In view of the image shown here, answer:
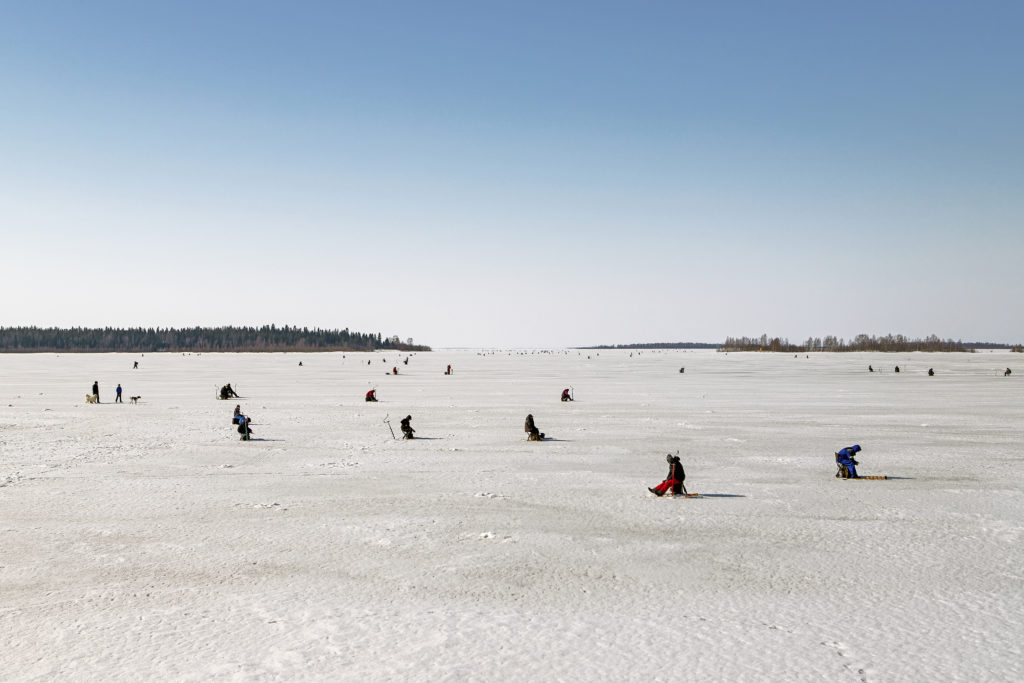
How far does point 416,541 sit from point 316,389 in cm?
4024

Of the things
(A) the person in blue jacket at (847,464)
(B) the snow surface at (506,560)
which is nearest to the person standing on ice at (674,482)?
(B) the snow surface at (506,560)

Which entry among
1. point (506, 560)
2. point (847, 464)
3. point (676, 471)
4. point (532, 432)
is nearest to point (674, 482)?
point (676, 471)

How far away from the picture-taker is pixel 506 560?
34.9ft

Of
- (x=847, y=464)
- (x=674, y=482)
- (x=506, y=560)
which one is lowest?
(x=506, y=560)

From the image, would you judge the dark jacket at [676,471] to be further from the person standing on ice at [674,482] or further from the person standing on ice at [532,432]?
the person standing on ice at [532,432]

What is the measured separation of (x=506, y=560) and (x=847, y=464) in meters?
10.3

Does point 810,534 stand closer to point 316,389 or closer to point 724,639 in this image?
point 724,639

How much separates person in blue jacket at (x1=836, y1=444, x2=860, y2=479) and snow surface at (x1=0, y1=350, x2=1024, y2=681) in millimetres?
379

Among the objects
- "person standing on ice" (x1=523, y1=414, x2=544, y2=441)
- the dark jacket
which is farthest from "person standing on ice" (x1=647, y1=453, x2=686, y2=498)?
"person standing on ice" (x1=523, y1=414, x2=544, y2=441)

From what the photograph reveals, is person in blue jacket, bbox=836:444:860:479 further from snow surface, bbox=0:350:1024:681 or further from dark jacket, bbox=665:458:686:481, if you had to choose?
dark jacket, bbox=665:458:686:481

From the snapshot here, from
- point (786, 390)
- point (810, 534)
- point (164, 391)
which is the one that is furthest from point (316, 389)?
point (810, 534)

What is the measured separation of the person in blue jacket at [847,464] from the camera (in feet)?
54.2

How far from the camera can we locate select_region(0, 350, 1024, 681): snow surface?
7.36 metres

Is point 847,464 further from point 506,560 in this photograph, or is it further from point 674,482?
point 506,560
